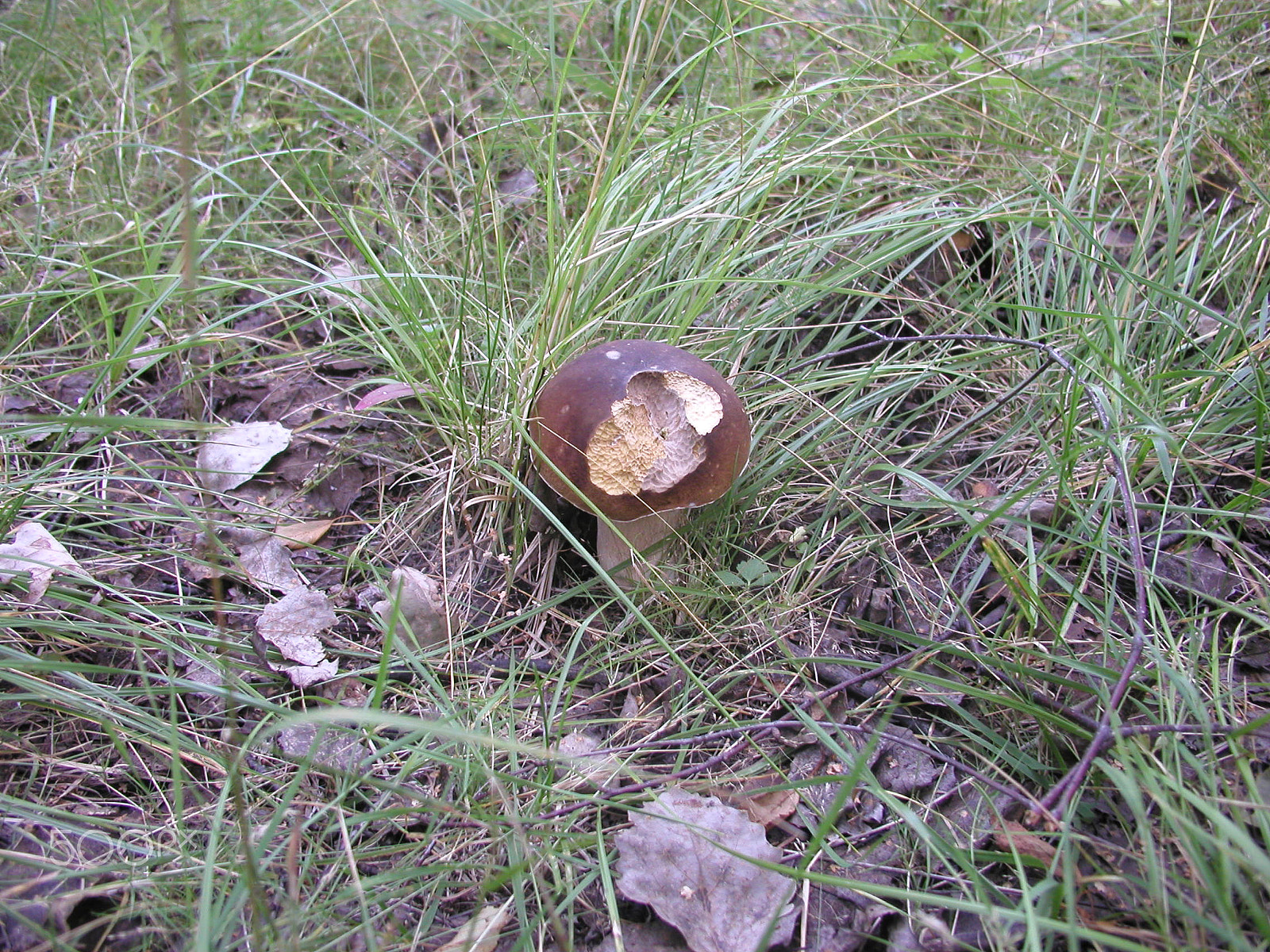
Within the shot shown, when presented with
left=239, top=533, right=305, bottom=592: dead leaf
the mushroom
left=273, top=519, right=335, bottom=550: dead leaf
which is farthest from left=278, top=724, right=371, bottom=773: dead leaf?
the mushroom

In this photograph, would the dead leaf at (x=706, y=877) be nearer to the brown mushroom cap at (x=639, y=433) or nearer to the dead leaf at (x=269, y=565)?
the brown mushroom cap at (x=639, y=433)

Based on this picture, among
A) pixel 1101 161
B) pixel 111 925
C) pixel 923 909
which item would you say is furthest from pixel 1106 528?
pixel 111 925

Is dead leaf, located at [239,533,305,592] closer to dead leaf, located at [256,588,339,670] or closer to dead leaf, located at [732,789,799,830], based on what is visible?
dead leaf, located at [256,588,339,670]

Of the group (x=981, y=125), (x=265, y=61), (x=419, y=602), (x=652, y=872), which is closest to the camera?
(x=652, y=872)

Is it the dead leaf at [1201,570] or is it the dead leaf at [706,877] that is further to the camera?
the dead leaf at [1201,570]

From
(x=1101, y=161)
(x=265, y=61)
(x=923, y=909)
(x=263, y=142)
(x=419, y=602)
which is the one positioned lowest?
(x=923, y=909)

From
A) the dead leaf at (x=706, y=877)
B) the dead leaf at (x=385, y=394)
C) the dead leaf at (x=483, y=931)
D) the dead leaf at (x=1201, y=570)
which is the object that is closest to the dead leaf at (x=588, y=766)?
the dead leaf at (x=706, y=877)

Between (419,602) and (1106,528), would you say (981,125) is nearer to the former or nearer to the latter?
(1106,528)
